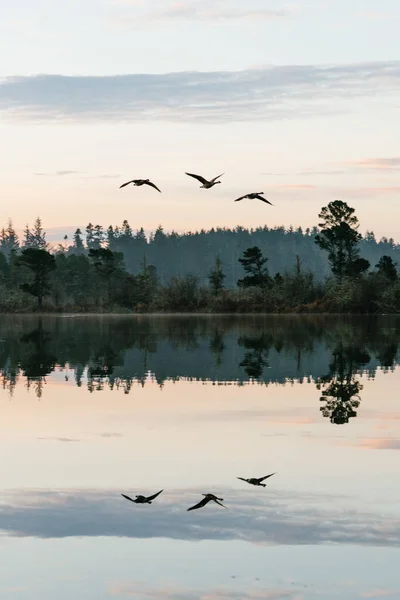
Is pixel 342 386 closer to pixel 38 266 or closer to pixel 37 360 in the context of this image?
pixel 37 360

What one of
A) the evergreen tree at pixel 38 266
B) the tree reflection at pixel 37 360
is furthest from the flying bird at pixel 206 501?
the evergreen tree at pixel 38 266

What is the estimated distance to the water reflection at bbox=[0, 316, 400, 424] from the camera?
28.5m

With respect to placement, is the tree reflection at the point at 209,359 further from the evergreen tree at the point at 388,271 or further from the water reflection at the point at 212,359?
the evergreen tree at the point at 388,271

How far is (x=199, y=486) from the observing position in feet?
45.3

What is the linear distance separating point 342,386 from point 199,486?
13557 mm

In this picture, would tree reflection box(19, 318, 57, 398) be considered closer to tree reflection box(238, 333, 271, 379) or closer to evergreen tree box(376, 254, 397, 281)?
tree reflection box(238, 333, 271, 379)

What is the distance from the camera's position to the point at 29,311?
122 m

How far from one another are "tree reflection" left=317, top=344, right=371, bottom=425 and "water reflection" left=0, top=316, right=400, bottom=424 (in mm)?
18

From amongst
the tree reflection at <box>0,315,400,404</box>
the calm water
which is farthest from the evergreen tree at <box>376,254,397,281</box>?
the calm water

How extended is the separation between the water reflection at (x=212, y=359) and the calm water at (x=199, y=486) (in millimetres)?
303

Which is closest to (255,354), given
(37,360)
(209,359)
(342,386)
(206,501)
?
(209,359)

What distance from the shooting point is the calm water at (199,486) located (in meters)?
9.95

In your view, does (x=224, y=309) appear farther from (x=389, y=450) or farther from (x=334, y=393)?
(x=389, y=450)

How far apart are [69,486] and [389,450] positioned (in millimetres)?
5261
